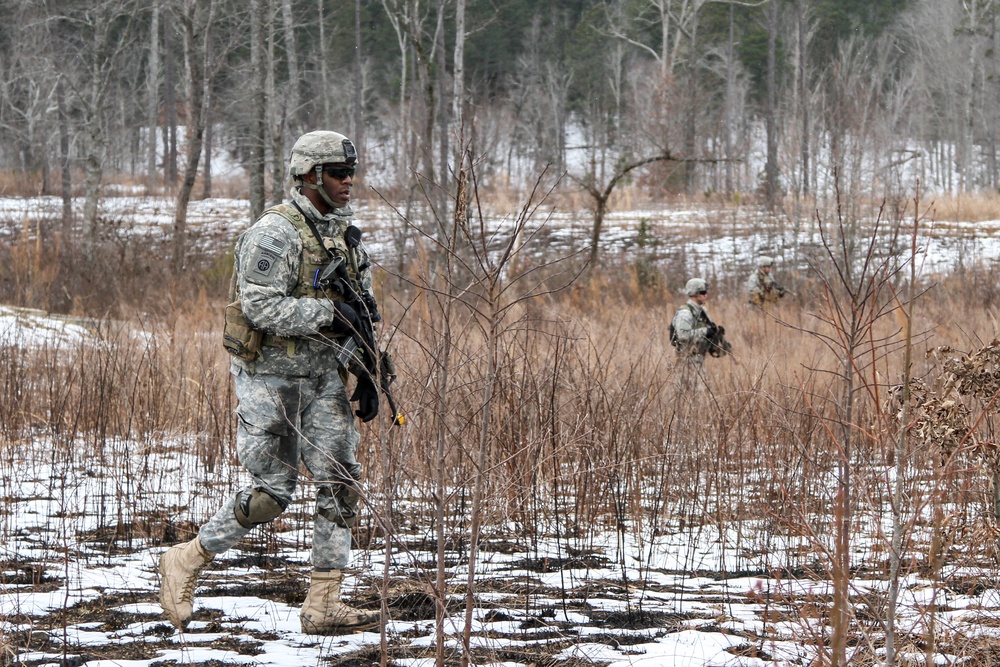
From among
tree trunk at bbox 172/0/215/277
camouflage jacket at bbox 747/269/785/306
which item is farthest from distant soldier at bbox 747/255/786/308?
tree trunk at bbox 172/0/215/277

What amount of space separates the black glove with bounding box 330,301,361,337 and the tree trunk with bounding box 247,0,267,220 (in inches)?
442

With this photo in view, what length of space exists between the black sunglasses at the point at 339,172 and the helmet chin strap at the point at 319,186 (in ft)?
0.07

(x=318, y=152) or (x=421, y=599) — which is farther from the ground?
(x=318, y=152)

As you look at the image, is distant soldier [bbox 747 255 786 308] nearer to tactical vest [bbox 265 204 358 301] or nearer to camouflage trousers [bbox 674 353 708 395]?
camouflage trousers [bbox 674 353 708 395]

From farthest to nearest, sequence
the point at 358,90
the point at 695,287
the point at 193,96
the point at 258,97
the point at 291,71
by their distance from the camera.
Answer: the point at 358,90
the point at 291,71
the point at 193,96
the point at 258,97
the point at 695,287

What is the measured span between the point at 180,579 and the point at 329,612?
1.74 ft

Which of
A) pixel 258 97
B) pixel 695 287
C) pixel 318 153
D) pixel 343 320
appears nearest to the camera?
pixel 343 320

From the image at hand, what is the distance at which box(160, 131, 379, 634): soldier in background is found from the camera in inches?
138

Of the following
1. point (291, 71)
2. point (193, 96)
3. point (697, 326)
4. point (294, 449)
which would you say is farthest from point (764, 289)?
point (291, 71)

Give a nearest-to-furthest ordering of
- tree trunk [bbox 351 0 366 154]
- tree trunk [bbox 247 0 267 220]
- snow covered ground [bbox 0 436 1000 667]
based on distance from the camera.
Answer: snow covered ground [bbox 0 436 1000 667], tree trunk [bbox 247 0 267 220], tree trunk [bbox 351 0 366 154]

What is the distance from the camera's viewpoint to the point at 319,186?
368 centimetres

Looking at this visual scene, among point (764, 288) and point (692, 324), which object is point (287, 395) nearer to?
point (692, 324)

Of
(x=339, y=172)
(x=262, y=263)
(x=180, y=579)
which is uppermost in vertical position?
(x=339, y=172)

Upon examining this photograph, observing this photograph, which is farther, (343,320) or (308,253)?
(308,253)
